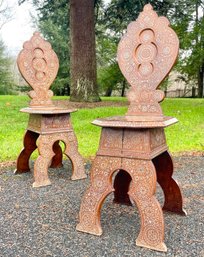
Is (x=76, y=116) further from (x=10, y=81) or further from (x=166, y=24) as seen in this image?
(x=10, y=81)

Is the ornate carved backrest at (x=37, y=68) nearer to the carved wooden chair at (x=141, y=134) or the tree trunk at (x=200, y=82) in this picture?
the carved wooden chair at (x=141, y=134)

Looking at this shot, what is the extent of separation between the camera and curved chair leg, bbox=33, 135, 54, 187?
10.3ft

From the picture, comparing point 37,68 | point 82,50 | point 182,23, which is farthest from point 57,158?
point 182,23

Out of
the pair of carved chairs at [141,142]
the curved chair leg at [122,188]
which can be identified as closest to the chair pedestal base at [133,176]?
the pair of carved chairs at [141,142]

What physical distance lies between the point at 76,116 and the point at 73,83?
1.64m

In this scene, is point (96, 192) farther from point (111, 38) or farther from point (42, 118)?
point (111, 38)

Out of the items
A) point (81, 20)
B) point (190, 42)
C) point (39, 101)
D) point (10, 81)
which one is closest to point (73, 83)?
point (81, 20)

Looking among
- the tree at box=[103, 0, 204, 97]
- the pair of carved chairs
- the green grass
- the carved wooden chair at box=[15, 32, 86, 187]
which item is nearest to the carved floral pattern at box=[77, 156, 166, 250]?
the pair of carved chairs

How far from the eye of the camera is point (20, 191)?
9.82 ft

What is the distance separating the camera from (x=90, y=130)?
5.88m

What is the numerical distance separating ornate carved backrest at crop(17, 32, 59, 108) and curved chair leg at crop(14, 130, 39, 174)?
0.34 meters

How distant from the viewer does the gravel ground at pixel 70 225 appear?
6.37 ft

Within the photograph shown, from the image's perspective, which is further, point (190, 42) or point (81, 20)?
point (190, 42)

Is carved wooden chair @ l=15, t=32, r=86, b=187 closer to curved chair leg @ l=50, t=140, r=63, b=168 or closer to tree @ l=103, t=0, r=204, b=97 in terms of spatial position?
curved chair leg @ l=50, t=140, r=63, b=168
